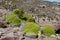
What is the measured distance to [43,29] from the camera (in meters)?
13.8

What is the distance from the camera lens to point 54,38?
12.7 metres

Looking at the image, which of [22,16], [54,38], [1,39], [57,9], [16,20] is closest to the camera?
[1,39]

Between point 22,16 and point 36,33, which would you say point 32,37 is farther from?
point 22,16

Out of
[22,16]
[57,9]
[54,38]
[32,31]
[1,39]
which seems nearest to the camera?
[1,39]

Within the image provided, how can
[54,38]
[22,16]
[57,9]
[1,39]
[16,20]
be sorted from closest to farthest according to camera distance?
1. [1,39]
2. [54,38]
3. [16,20]
4. [22,16]
5. [57,9]

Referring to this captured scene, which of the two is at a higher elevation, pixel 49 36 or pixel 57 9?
pixel 49 36

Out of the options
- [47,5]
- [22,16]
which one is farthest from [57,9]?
[22,16]

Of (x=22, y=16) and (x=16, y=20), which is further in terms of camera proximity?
(x=22, y=16)

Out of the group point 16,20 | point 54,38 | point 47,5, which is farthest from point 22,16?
point 47,5

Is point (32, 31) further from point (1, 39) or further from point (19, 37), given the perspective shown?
point (1, 39)

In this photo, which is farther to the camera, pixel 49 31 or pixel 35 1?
pixel 35 1

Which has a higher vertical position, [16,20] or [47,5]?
[16,20]

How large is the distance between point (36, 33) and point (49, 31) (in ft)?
2.57

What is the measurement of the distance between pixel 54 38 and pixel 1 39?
103 inches
